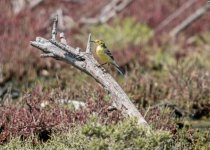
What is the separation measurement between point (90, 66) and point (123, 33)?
34.6 ft

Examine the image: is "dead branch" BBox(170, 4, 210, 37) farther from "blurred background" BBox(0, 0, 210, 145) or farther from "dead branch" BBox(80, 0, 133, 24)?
"dead branch" BBox(80, 0, 133, 24)

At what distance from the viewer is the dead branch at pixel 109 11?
61.4 feet

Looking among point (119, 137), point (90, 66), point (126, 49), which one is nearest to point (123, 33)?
point (126, 49)

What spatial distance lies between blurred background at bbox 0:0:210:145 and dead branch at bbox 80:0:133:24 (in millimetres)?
25

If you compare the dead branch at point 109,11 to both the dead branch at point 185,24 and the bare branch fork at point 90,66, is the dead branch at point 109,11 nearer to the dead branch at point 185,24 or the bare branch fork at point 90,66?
the dead branch at point 185,24

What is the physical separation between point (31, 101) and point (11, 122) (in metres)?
0.64

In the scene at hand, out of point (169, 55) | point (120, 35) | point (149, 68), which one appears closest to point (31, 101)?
point (149, 68)

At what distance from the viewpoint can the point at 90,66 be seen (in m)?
7.08

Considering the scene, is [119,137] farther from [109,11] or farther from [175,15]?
[109,11]

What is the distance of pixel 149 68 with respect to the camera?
49.2ft

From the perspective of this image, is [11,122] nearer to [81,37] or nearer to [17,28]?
[17,28]

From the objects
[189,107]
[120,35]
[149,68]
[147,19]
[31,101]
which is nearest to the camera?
[31,101]

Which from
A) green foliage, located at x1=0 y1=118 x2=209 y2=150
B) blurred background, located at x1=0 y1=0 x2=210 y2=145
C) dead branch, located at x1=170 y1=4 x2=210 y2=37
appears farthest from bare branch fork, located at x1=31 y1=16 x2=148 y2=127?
dead branch, located at x1=170 y1=4 x2=210 y2=37

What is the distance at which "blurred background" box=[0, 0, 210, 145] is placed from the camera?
1045 cm
